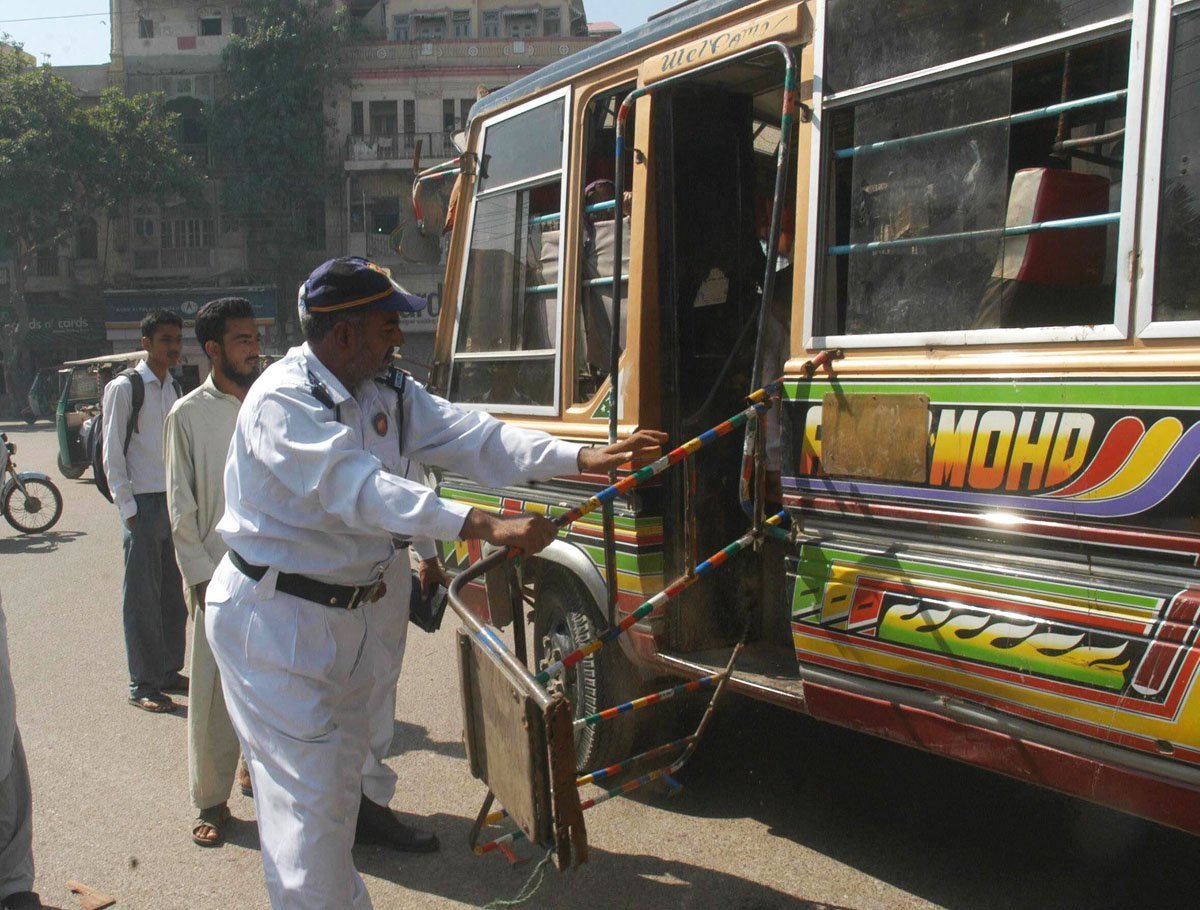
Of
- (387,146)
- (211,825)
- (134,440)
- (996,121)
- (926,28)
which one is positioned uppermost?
(387,146)

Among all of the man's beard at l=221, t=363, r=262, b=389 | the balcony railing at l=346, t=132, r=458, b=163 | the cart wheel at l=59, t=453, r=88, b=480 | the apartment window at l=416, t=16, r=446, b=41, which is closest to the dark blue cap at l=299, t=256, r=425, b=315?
the man's beard at l=221, t=363, r=262, b=389

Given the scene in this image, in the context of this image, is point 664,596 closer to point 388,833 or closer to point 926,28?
point 388,833

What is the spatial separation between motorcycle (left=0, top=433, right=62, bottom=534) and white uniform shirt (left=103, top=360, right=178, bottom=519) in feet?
22.8

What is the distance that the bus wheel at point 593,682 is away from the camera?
4.25m

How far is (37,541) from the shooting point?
448 inches

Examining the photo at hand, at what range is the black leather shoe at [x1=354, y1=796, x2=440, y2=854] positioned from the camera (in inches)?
152

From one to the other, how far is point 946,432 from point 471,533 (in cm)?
132

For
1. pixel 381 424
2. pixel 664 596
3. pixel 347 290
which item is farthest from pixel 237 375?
pixel 664 596

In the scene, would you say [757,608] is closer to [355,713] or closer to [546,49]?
[355,713]

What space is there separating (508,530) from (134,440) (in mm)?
3621

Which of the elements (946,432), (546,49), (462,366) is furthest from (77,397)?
(546,49)

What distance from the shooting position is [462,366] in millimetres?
5250

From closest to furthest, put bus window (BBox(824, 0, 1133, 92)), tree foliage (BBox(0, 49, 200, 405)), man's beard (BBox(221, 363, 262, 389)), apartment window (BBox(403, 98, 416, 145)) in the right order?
bus window (BBox(824, 0, 1133, 92)), man's beard (BBox(221, 363, 262, 389)), tree foliage (BBox(0, 49, 200, 405)), apartment window (BBox(403, 98, 416, 145))

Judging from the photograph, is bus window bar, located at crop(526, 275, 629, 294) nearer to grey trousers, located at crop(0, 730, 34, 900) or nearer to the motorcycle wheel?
grey trousers, located at crop(0, 730, 34, 900)
